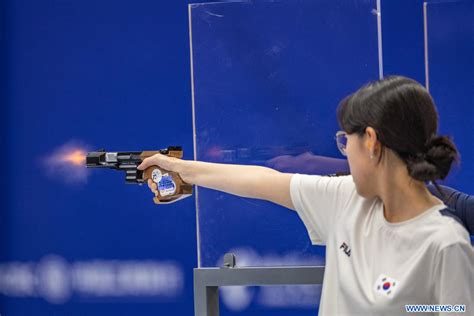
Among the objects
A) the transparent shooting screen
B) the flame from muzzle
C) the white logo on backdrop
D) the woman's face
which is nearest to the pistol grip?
the transparent shooting screen

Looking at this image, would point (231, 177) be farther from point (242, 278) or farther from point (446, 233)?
point (446, 233)

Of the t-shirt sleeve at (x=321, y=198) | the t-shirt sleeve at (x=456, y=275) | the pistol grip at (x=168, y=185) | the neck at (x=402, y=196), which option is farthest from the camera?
the pistol grip at (x=168, y=185)

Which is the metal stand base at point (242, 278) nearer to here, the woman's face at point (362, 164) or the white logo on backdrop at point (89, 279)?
the woman's face at point (362, 164)

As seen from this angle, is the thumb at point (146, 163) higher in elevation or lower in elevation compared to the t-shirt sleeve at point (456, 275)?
higher

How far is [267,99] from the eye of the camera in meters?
2.03

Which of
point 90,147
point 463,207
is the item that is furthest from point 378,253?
point 90,147

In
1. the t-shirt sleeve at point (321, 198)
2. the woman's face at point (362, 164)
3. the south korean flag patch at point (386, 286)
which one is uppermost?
the woman's face at point (362, 164)

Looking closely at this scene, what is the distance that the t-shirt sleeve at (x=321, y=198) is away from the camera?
146 cm

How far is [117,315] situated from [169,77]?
1.15 meters

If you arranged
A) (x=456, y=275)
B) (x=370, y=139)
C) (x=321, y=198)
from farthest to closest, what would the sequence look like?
1. (x=321, y=198)
2. (x=370, y=139)
3. (x=456, y=275)

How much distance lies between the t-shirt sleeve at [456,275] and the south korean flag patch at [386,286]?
3.3 inches

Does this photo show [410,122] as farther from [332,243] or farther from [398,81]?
[332,243]

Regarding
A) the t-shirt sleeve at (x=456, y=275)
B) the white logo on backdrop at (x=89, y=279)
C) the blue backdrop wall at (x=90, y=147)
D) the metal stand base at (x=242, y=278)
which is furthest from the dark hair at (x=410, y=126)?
the white logo on backdrop at (x=89, y=279)

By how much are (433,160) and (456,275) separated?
0.22m
